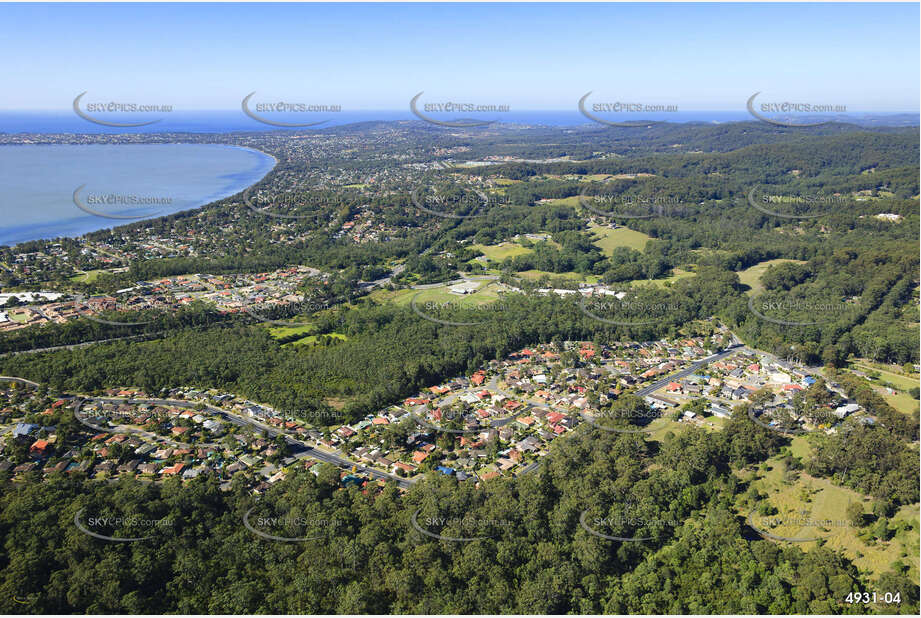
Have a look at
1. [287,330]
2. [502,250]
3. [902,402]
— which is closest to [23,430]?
[287,330]

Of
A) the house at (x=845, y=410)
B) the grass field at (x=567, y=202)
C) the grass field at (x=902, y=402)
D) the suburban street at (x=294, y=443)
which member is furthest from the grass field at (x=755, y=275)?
the suburban street at (x=294, y=443)

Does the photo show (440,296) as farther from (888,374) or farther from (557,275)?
(888,374)

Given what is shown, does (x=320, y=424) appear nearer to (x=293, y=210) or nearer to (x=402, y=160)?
(x=293, y=210)

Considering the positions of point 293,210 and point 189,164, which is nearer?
point 293,210

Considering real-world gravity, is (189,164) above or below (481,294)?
above

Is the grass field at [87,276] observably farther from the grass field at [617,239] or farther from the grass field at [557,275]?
the grass field at [617,239]

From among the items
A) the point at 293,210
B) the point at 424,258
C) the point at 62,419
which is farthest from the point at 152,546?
the point at 293,210

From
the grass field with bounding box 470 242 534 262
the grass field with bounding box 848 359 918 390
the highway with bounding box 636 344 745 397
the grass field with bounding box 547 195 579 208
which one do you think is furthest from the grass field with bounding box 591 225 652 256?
the grass field with bounding box 848 359 918 390
